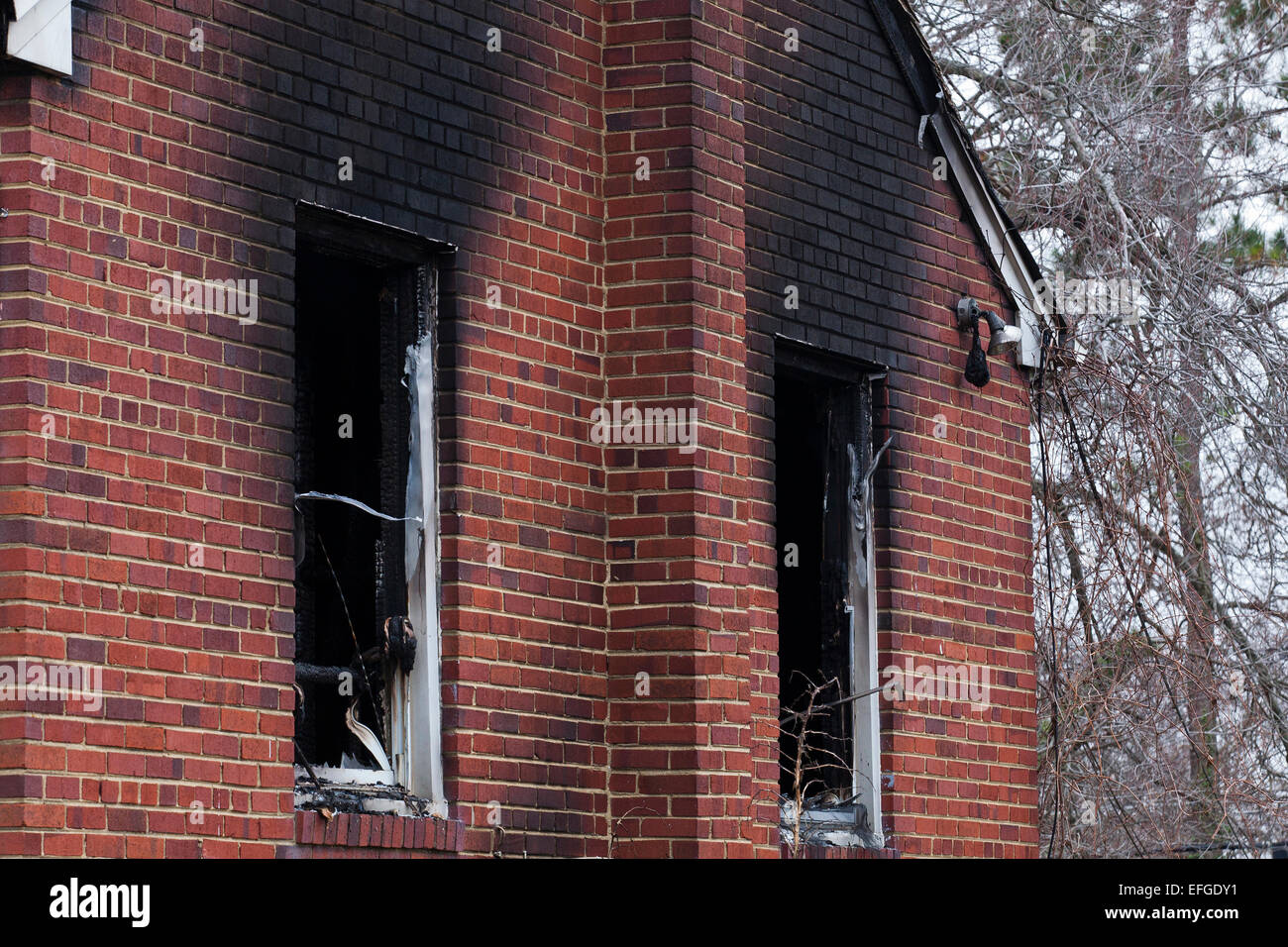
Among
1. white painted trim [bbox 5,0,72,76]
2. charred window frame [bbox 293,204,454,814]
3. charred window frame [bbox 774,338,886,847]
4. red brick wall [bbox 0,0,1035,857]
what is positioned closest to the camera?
white painted trim [bbox 5,0,72,76]

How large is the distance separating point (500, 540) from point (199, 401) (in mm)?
1390

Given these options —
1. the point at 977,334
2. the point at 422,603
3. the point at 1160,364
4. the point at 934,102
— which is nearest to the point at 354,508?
the point at 422,603

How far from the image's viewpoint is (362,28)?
260 inches

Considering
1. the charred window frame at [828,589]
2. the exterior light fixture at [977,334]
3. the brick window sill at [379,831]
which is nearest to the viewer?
the brick window sill at [379,831]

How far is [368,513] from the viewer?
6770 millimetres

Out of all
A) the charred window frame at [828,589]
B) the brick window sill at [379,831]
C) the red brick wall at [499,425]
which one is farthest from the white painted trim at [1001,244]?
the brick window sill at [379,831]

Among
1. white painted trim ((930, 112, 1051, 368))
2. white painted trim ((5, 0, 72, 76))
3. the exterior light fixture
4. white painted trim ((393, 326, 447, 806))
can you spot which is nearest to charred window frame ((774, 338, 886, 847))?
the exterior light fixture

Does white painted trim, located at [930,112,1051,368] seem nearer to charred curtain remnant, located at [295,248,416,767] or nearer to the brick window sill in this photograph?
charred curtain remnant, located at [295,248,416,767]

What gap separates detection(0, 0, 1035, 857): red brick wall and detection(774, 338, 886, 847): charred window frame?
5.3 inches

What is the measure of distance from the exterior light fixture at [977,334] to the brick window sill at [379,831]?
375 centimetres

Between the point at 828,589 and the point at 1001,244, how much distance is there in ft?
6.89

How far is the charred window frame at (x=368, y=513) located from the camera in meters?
6.54

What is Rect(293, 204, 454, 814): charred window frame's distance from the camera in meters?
6.54

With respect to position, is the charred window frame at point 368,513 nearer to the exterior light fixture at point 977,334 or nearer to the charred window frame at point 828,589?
the charred window frame at point 828,589
